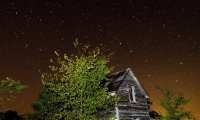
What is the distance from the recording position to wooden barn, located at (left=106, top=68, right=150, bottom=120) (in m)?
33.1

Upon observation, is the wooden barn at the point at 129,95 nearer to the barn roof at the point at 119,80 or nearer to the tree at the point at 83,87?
the barn roof at the point at 119,80

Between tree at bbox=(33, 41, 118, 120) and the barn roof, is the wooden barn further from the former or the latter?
tree at bbox=(33, 41, 118, 120)

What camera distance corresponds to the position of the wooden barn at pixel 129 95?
3312 centimetres

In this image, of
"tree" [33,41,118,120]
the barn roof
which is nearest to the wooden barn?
the barn roof

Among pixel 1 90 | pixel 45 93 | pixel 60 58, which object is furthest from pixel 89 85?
pixel 45 93

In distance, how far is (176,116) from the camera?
2891cm

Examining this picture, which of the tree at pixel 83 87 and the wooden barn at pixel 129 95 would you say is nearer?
the tree at pixel 83 87

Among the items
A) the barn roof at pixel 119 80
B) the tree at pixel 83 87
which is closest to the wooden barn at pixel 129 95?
the barn roof at pixel 119 80

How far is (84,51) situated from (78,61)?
4.00 feet

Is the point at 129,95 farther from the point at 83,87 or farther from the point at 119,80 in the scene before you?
the point at 83,87

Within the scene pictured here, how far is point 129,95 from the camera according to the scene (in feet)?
113

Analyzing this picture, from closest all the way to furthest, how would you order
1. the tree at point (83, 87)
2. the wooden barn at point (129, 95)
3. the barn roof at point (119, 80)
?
the tree at point (83, 87) → the wooden barn at point (129, 95) → the barn roof at point (119, 80)

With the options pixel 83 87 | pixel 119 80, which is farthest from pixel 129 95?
pixel 83 87

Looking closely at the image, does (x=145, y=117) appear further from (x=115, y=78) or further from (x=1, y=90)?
(x=1, y=90)
